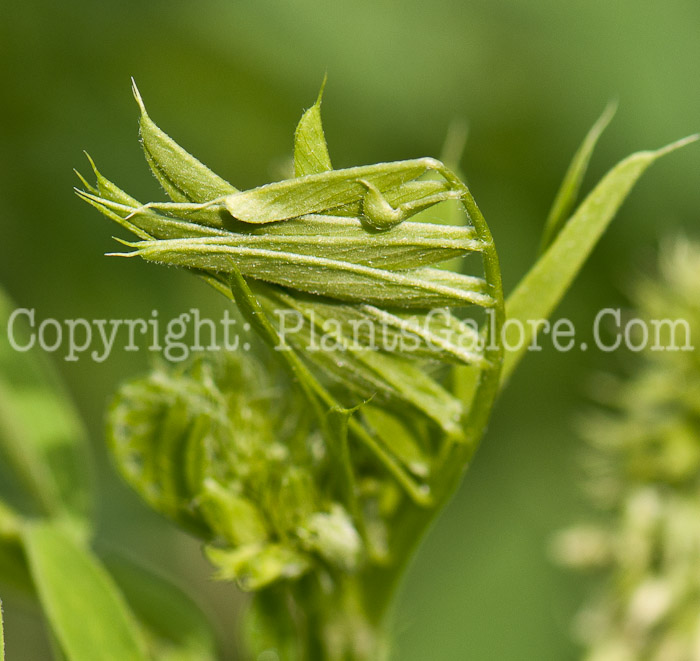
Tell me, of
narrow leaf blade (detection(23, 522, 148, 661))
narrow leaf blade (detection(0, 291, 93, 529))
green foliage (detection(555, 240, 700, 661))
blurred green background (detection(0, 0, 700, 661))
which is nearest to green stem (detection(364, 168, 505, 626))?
narrow leaf blade (detection(23, 522, 148, 661))

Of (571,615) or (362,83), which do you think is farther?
(362,83)

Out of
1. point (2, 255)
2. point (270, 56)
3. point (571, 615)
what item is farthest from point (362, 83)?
point (571, 615)

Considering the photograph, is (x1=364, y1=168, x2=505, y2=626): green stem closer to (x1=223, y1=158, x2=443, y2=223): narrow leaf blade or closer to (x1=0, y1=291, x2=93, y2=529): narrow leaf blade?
(x1=223, y1=158, x2=443, y2=223): narrow leaf blade

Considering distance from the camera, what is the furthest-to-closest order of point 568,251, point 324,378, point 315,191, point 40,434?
point 40,434, point 324,378, point 568,251, point 315,191

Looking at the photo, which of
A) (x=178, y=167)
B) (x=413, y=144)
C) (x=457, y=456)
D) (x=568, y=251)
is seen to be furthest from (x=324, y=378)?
(x=413, y=144)

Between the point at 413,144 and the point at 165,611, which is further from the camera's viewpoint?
the point at 413,144

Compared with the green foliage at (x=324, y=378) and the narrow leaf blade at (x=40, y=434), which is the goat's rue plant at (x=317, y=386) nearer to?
the green foliage at (x=324, y=378)

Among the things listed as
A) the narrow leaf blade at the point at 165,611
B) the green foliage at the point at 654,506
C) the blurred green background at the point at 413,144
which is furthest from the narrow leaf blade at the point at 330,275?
the blurred green background at the point at 413,144

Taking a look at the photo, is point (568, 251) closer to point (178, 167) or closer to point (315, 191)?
point (315, 191)

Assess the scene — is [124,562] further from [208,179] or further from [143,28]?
[143,28]
